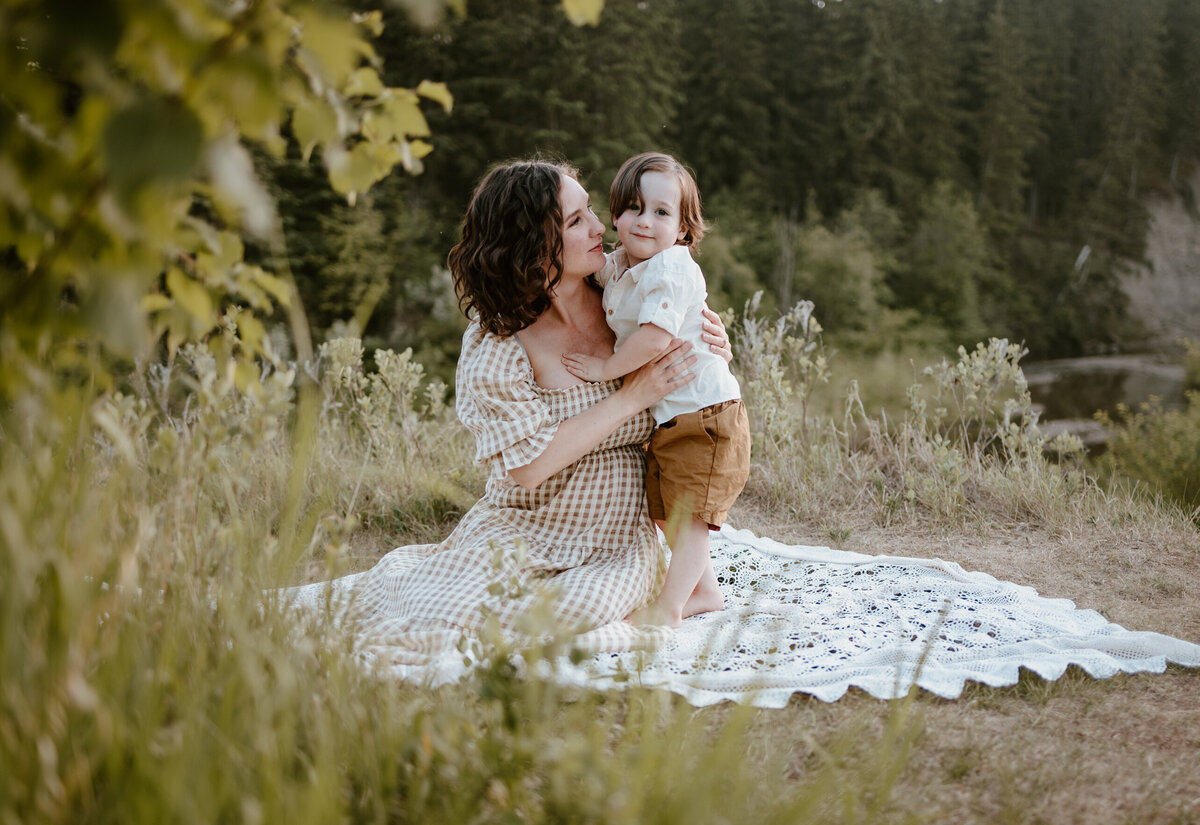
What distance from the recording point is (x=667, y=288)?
2668mm

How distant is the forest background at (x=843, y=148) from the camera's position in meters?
17.2

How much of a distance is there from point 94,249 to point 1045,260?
29.4 meters

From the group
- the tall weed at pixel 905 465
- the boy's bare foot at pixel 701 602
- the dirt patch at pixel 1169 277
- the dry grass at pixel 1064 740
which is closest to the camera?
the dry grass at pixel 1064 740

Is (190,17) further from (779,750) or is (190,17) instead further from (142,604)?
(779,750)

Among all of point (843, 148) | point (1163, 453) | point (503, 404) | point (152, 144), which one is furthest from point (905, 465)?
point (843, 148)

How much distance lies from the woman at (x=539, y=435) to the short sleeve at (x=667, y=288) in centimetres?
16

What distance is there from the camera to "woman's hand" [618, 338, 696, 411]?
273cm

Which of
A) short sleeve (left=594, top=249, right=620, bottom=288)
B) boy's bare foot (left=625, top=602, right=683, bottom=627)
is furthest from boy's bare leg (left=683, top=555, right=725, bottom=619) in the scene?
short sleeve (left=594, top=249, right=620, bottom=288)

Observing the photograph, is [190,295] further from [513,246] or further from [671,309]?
[671,309]

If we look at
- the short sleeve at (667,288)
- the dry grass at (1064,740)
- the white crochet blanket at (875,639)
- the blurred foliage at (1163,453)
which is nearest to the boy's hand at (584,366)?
the short sleeve at (667,288)

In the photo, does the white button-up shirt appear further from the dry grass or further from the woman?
the dry grass

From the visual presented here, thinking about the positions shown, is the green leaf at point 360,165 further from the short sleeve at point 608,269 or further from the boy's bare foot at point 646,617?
the boy's bare foot at point 646,617

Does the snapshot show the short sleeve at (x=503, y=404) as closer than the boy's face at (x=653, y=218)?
Yes

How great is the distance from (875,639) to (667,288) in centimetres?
125
